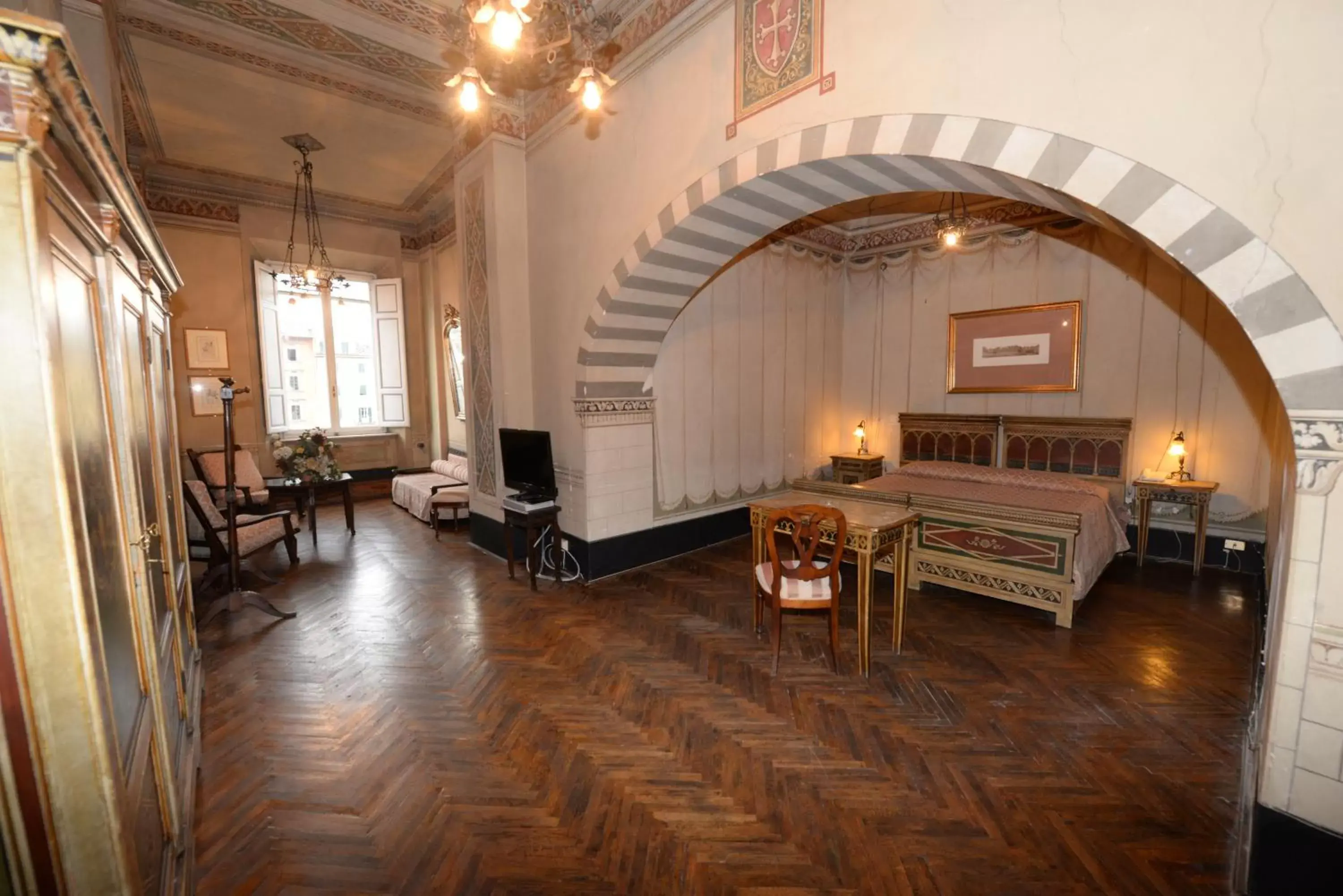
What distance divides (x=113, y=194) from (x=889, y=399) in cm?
689

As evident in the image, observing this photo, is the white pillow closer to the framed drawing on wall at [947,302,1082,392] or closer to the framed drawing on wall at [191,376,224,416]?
the framed drawing on wall at [191,376,224,416]

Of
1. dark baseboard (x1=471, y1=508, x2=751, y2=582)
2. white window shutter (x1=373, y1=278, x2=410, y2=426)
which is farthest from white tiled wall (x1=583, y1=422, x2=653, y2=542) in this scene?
white window shutter (x1=373, y1=278, x2=410, y2=426)

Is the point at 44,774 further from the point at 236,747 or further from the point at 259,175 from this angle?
the point at 259,175

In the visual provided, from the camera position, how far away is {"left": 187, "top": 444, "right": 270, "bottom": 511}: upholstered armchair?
19.1 feet

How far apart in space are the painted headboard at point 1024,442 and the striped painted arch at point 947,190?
368 centimetres

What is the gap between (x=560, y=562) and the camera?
16.0 ft

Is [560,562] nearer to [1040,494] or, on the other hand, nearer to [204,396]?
[1040,494]

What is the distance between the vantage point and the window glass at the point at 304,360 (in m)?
8.05

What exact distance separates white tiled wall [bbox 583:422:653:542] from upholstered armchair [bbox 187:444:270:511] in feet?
11.1

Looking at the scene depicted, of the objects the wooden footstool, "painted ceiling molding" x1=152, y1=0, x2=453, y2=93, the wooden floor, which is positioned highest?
"painted ceiling molding" x1=152, y1=0, x2=453, y2=93

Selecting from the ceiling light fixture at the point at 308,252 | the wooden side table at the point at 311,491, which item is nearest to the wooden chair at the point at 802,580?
the wooden side table at the point at 311,491

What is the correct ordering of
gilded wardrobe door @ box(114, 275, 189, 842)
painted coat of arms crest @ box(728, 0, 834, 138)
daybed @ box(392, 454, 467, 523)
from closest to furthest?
1. gilded wardrobe door @ box(114, 275, 189, 842)
2. painted coat of arms crest @ box(728, 0, 834, 138)
3. daybed @ box(392, 454, 467, 523)

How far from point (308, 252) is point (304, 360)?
1550 millimetres

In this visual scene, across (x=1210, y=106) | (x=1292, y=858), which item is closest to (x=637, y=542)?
(x=1292, y=858)
